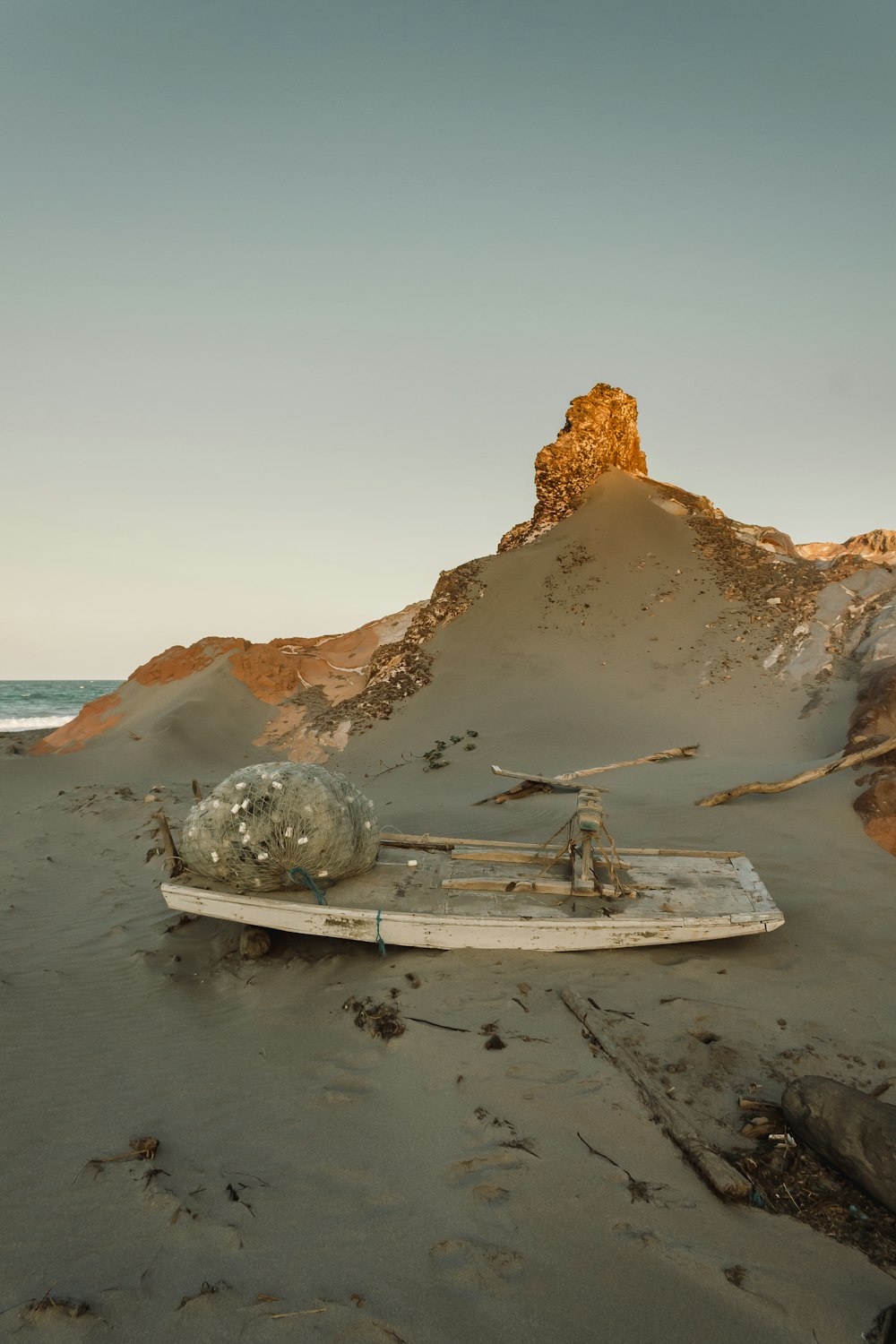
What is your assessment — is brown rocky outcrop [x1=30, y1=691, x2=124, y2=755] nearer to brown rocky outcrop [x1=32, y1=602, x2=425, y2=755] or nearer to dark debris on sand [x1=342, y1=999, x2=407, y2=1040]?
brown rocky outcrop [x1=32, y1=602, x2=425, y2=755]

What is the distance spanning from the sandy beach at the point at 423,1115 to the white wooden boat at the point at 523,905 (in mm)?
251

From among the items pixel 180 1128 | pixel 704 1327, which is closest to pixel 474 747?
pixel 180 1128

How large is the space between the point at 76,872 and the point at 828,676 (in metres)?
16.1

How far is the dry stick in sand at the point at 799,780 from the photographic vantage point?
28.1 ft

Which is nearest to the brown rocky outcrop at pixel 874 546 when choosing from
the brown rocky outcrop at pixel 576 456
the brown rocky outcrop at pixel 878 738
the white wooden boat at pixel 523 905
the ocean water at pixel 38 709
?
the brown rocky outcrop at pixel 576 456

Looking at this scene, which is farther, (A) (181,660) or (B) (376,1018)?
(A) (181,660)

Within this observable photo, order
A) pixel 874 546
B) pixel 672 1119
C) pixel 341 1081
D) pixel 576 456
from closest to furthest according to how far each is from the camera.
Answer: pixel 672 1119 → pixel 341 1081 → pixel 576 456 → pixel 874 546

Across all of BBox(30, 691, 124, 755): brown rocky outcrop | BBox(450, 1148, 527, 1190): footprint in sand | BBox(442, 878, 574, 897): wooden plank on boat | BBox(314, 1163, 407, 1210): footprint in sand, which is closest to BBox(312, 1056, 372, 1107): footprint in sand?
BBox(314, 1163, 407, 1210): footprint in sand

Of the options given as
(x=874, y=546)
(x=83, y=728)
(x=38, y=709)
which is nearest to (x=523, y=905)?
(x=83, y=728)

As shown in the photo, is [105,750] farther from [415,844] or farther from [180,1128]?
[180,1128]

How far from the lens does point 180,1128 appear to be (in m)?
3.76

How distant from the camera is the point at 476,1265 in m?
2.75

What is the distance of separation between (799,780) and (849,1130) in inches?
253

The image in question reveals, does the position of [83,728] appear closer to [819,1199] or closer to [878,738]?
[878,738]
